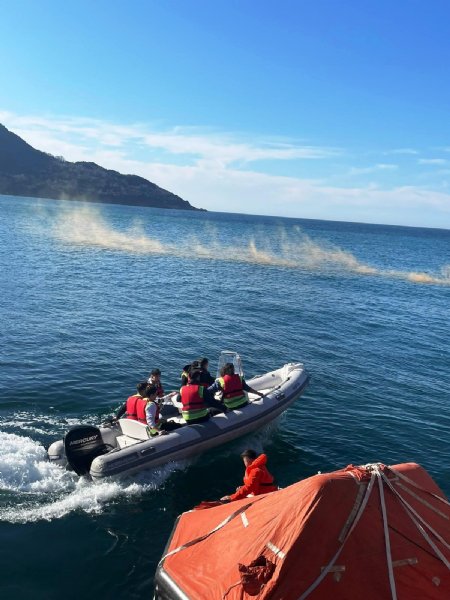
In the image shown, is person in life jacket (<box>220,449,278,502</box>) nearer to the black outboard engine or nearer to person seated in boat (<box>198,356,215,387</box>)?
the black outboard engine

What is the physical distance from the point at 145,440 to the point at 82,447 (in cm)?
129

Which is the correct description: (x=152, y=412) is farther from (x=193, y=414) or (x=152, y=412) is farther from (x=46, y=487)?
(x=46, y=487)

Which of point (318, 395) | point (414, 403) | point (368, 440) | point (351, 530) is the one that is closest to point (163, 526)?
point (351, 530)

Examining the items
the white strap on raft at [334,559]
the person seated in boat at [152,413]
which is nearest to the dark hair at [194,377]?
the person seated in boat at [152,413]

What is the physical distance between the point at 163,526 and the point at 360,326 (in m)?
19.0

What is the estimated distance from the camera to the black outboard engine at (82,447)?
10250mm

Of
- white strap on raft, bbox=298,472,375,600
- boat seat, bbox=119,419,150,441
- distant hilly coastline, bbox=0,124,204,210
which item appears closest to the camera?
white strap on raft, bbox=298,472,375,600

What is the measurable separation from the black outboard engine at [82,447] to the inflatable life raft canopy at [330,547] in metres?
4.00

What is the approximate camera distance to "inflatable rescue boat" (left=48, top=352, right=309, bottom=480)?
1014 cm

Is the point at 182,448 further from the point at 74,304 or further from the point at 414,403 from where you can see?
the point at 74,304

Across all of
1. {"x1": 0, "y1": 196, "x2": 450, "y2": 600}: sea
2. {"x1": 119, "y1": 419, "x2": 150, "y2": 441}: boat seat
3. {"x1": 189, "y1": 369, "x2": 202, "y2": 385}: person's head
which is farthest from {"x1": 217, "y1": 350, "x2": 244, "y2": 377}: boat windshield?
{"x1": 119, "y1": 419, "x2": 150, "y2": 441}: boat seat

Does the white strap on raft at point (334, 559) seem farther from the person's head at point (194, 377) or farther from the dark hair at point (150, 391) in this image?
the person's head at point (194, 377)

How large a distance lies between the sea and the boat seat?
89cm

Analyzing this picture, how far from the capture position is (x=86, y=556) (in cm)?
827
